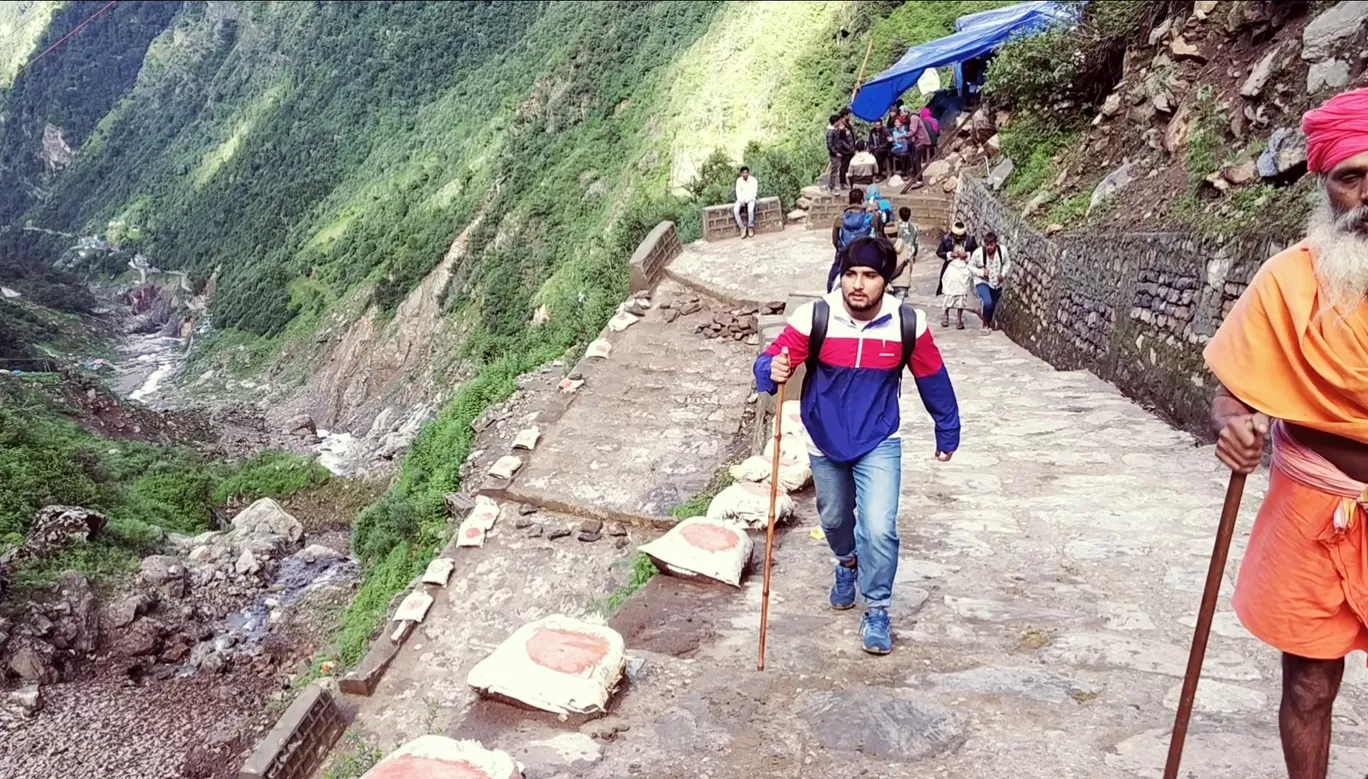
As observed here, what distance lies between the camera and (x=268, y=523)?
15.5m

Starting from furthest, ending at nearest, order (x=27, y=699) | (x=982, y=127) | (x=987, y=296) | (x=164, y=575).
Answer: (x=982, y=127)
(x=164, y=575)
(x=987, y=296)
(x=27, y=699)

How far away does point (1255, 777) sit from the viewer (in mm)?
2617

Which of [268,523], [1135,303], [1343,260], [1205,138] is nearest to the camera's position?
[1343,260]

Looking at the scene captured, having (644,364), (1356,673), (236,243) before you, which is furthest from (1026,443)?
(236,243)

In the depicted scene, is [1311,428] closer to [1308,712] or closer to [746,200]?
[1308,712]

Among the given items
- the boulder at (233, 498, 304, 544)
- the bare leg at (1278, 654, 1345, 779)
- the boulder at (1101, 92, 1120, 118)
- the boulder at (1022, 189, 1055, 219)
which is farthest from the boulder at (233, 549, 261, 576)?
the bare leg at (1278, 654, 1345, 779)

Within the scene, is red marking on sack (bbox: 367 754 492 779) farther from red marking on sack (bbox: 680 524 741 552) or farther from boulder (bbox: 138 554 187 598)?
boulder (bbox: 138 554 187 598)

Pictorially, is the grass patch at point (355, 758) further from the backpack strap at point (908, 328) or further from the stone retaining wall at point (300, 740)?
the backpack strap at point (908, 328)

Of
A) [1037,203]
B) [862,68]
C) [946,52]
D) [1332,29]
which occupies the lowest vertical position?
[1037,203]

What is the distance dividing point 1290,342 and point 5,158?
126605 millimetres

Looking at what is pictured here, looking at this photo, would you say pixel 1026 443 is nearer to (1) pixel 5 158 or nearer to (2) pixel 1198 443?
(2) pixel 1198 443

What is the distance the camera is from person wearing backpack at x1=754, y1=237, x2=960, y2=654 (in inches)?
128

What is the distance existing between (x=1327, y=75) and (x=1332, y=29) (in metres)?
0.39

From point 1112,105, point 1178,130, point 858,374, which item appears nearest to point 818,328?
point 858,374
